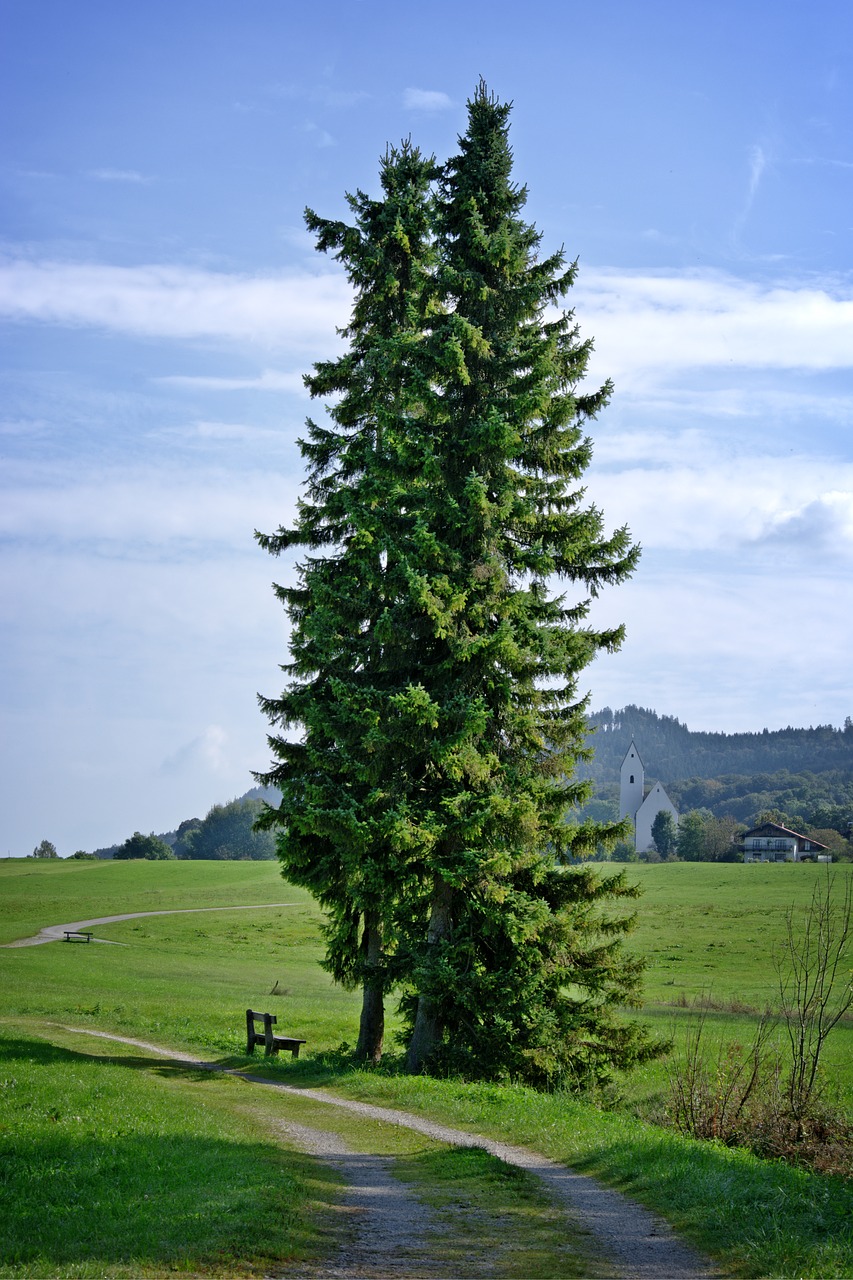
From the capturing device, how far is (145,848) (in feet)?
428

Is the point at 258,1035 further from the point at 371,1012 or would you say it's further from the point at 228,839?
the point at 228,839

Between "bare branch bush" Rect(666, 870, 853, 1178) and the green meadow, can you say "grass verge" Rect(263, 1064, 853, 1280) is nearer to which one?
the green meadow

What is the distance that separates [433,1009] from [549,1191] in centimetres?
801

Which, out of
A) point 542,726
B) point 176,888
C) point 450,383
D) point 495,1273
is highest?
point 450,383

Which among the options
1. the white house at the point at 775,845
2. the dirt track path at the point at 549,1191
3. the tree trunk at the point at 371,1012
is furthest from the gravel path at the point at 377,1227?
the white house at the point at 775,845

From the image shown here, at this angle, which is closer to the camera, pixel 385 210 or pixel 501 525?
pixel 501 525

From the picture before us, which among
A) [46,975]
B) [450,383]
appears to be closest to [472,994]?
[450,383]

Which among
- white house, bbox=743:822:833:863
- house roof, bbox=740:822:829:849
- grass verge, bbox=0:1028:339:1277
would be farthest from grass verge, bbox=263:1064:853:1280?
house roof, bbox=740:822:829:849

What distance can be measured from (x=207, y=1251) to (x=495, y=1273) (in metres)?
2.25

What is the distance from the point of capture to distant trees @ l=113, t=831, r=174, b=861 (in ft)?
427

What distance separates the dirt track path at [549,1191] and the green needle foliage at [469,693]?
4.43 meters

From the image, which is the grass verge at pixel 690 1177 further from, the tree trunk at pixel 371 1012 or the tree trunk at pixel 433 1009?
the tree trunk at pixel 371 1012

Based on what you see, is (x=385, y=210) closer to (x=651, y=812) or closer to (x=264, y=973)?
(x=264, y=973)

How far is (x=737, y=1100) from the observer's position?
1457 cm
